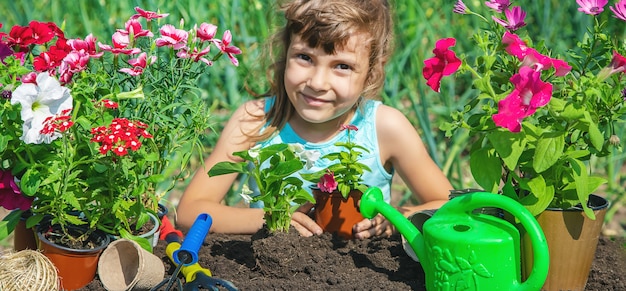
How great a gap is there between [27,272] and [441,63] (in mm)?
937

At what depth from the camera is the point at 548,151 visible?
5.13 feet

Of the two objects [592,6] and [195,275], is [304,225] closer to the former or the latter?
[195,275]

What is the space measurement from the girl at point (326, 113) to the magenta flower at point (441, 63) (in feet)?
1.71

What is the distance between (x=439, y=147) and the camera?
11.3 ft

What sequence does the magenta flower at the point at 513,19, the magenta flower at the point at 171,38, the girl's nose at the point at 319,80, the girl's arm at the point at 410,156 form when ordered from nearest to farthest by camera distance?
1. the magenta flower at the point at 513,19
2. the magenta flower at the point at 171,38
3. the girl's nose at the point at 319,80
4. the girl's arm at the point at 410,156

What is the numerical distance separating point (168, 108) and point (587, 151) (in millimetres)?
886

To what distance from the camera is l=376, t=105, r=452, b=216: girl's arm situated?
252 cm

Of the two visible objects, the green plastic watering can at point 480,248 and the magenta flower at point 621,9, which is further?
the magenta flower at point 621,9

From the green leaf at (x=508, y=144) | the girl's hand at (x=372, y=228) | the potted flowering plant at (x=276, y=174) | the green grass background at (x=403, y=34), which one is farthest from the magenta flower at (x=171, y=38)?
the green grass background at (x=403, y=34)

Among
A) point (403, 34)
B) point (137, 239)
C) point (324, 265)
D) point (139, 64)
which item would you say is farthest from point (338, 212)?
point (403, 34)

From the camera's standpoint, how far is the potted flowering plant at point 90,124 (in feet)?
5.15

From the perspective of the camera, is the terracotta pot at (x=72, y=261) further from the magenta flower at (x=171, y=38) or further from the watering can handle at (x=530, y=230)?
the watering can handle at (x=530, y=230)

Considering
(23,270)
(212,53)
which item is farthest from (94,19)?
(23,270)

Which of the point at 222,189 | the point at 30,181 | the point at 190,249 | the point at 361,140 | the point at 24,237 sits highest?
the point at 30,181
